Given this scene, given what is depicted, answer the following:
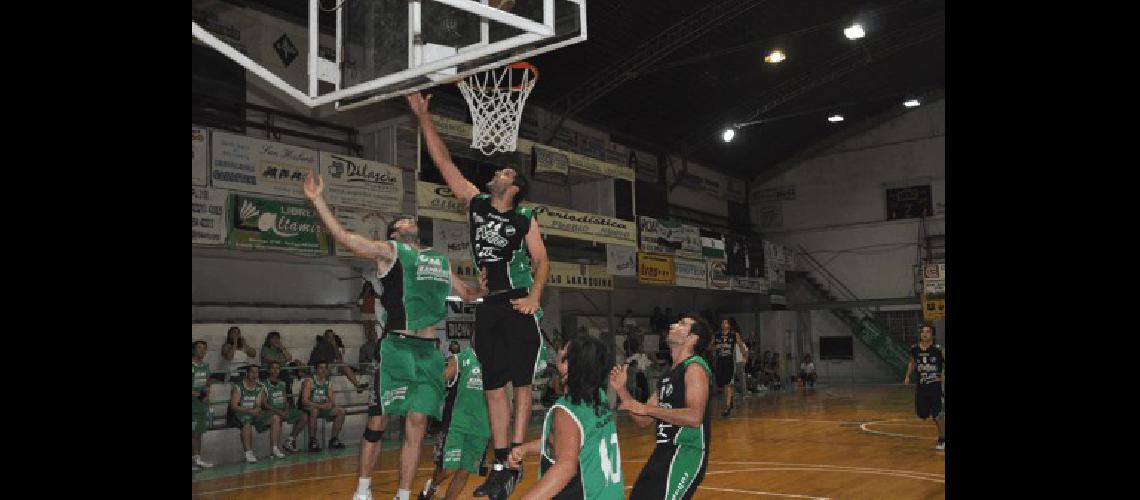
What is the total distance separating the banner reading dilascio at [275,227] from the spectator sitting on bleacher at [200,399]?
A: 2.02m

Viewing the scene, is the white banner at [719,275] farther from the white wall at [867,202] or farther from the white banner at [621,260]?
the white wall at [867,202]

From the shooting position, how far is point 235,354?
12422mm

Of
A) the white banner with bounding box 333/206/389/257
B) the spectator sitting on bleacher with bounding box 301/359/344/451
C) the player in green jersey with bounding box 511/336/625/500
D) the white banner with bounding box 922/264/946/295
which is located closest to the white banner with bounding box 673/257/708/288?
the white banner with bounding box 922/264/946/295

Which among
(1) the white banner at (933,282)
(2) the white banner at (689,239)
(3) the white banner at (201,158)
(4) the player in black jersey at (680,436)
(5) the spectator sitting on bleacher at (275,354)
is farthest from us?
(2) the white banner at (689,239)

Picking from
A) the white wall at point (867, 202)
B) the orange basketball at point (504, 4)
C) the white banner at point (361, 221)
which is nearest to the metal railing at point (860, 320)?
the white wall at point (867, 202)

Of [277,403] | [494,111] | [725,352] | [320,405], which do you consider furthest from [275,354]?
[725,352]

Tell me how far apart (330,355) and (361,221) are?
2130 millimetres

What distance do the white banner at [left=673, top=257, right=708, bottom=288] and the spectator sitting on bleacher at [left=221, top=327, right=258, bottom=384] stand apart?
11114mm

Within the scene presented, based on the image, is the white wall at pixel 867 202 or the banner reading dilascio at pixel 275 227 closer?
the banner reading dilascio at pixel 275 227

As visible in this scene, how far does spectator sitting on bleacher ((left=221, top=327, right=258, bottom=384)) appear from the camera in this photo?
11.7m

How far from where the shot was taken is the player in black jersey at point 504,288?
5109 mm
